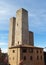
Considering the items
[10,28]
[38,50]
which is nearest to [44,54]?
[38,50]

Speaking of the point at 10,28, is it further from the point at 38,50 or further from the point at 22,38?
the point at 38,50

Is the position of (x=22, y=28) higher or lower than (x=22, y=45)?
higher

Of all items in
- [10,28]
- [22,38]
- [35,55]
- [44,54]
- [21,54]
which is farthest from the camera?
[10,28]

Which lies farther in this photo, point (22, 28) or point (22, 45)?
point (22, 28)

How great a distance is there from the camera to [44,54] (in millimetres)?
51312

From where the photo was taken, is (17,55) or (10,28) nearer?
(17,55)

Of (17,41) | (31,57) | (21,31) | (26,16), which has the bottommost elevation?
Answer: (31,57)

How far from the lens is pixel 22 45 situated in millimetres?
43375

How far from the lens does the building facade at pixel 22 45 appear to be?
41094 millimetres

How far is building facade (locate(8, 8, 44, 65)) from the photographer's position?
135ft

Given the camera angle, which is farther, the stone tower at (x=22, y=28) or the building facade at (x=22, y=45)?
the stone tower at (x=22, y=28)

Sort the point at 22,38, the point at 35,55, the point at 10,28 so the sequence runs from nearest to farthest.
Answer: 1. the point at 35,55
2. the point at 22,38
3. the point at 10,28

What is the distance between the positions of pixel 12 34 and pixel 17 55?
1446 cm

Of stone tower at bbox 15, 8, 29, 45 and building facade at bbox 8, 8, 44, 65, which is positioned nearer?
building facade at bbox 8, 8, 44, 65
